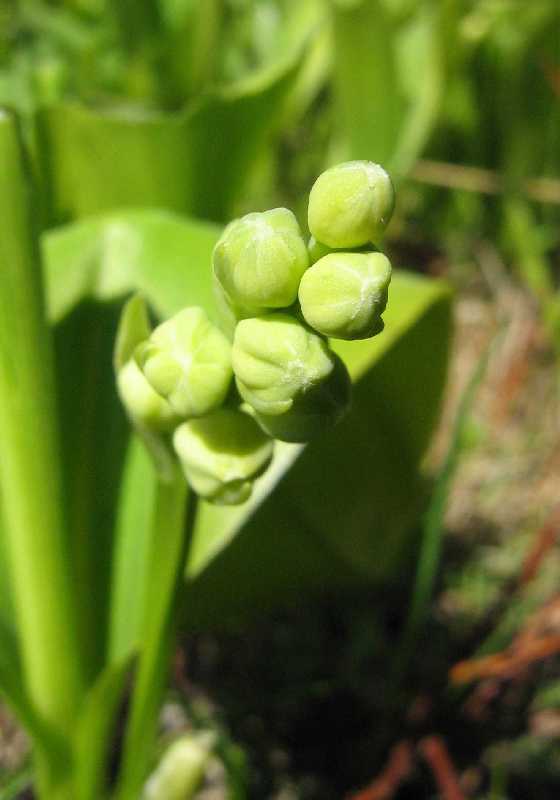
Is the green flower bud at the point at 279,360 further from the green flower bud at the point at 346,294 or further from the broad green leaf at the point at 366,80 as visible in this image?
the broad green leaf at the point at 366,80

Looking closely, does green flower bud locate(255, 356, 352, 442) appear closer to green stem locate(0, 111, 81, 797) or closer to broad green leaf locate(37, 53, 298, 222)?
green stem locate(0, 111, 81, 797)

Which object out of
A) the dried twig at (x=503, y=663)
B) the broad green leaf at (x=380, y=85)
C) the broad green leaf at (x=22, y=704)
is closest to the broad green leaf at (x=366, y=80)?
the broad green leaf at (x=380, y=85)

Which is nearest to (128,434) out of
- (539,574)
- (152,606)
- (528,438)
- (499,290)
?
(152,606)

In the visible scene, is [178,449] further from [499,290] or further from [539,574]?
[499,290]

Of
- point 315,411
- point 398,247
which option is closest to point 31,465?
point 315,411

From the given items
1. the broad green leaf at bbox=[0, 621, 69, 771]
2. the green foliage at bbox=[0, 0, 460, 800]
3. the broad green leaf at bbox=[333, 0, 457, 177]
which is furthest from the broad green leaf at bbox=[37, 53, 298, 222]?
the broad green leaf at bbox=[0, 621, 69, 771]

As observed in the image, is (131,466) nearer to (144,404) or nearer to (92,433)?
(92,433)

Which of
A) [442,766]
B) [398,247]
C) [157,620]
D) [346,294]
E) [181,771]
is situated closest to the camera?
[346,294]
